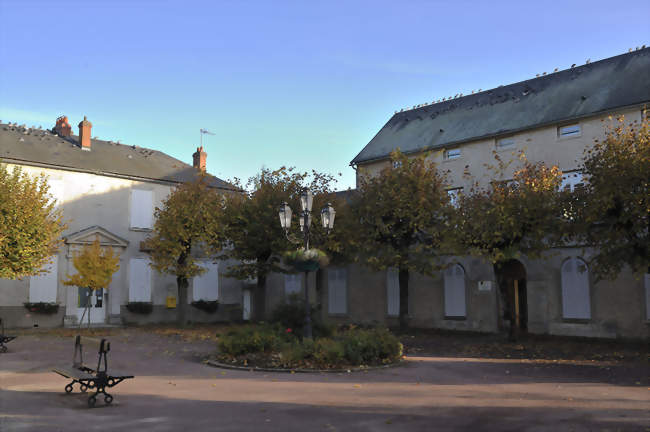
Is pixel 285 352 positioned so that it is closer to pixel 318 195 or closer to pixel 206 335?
pixel 206 335

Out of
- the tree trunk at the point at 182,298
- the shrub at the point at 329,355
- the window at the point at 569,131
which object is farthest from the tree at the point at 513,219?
the tree trunk at the point at 182,298

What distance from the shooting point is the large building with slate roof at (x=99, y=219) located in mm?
25547

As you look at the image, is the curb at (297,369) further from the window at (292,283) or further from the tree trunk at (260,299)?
the window at (292,283)

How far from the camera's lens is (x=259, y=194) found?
25219 millimetres

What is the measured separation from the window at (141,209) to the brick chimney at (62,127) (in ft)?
17.0

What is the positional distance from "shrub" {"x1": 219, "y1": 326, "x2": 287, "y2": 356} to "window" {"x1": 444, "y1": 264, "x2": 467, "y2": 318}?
450 inches

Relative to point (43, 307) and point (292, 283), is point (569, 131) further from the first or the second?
point (43, 307)

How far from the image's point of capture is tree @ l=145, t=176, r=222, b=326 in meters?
25.6

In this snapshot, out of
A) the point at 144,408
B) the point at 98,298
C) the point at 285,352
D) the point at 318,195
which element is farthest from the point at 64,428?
the point at 98,298

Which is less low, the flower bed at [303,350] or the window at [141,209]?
the window at [141,209]

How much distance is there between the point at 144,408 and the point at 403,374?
A: 587cm

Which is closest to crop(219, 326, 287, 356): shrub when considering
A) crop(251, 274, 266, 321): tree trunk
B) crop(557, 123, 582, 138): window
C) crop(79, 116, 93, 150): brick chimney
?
crop(251, 274, 266, 321): tree trunk

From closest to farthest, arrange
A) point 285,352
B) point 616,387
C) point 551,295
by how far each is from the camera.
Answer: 1. point 616,387
2. point 285,352
3. point 551,295

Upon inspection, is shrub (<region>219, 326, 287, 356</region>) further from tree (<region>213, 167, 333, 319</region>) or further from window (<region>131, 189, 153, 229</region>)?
window (<region>131, 189, 153, 229</region>)
